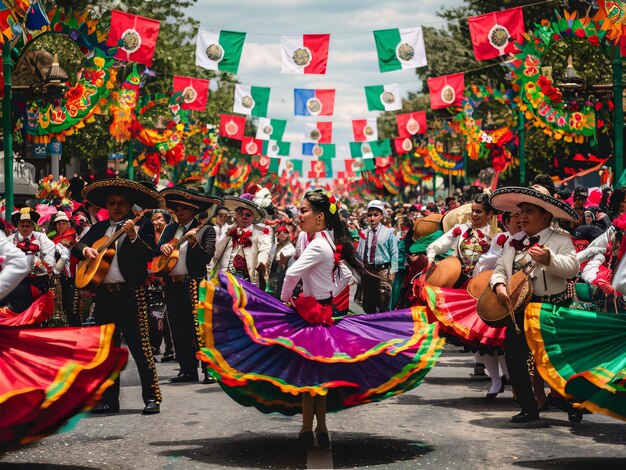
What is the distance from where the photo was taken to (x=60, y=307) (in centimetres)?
1678

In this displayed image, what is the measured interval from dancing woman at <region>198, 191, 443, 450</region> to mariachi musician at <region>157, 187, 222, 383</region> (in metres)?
4.02

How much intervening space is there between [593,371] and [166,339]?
912cm

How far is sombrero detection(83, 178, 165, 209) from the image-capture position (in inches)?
394

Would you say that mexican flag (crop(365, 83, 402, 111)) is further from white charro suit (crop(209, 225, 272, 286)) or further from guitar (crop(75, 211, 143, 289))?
guitar (crop(75, 211, 143, 289))

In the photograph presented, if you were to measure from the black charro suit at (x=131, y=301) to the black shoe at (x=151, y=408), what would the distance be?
0.09ft

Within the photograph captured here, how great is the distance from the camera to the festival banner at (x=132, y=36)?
23344mm

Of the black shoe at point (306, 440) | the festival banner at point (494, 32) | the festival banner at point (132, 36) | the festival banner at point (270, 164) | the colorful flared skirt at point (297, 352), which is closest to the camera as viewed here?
the colorful flared skirt at point (297, 352)

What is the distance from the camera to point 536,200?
353 inches

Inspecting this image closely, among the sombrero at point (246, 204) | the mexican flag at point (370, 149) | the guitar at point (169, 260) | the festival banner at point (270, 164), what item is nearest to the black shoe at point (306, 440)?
the guitar at point (169, 260)

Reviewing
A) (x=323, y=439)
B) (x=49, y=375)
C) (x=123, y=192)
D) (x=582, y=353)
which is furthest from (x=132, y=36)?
(x=582, y=353)

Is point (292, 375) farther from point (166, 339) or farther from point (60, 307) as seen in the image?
point (60, 307)

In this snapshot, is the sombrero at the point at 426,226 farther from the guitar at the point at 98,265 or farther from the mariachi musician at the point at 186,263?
the guitar at the point at 98,265

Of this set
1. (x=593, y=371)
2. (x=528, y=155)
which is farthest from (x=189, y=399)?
(x=528, y=155)

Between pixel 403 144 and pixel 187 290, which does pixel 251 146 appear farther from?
pixel 187 290
